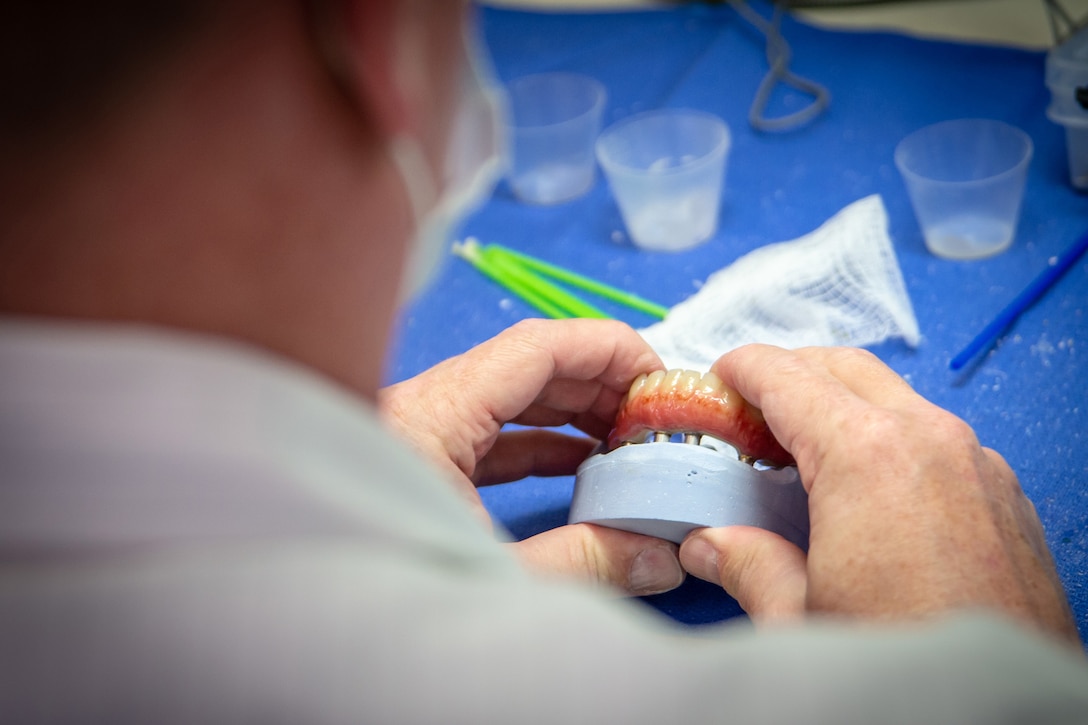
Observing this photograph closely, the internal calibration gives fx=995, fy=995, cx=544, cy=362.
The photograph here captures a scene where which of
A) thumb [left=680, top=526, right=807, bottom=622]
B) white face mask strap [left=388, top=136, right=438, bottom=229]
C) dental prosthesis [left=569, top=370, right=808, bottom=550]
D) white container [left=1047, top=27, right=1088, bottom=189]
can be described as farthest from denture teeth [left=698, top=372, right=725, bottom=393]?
white container [left=1047, top=27, right=1088, bottom=189]

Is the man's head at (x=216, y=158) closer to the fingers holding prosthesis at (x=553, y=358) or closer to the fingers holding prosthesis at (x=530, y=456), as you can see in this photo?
the fingers holding prosthesis at (x=553, y=358)

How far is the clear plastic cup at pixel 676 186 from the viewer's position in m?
1.38

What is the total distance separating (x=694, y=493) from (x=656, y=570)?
3.7 inches

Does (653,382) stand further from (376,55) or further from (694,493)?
(376,55)

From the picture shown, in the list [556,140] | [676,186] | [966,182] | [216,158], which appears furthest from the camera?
[556,140]

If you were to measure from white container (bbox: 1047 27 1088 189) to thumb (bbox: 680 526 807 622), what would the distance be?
0.80m

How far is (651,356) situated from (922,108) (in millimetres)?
832

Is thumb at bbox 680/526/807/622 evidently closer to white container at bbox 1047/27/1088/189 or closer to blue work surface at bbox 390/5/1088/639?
blue work surface at bbox 390/5/1088/639

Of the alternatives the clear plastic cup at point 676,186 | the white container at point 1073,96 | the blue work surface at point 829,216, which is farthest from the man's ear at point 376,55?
the white container at point 1073,96

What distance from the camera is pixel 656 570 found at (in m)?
0.91

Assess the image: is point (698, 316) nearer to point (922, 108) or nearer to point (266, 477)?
point (922, 108)

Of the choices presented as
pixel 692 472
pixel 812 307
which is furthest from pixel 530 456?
pixel 812 307

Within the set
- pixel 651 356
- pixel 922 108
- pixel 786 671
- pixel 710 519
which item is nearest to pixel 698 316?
pixel 651 356

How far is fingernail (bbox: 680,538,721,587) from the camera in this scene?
854mm
